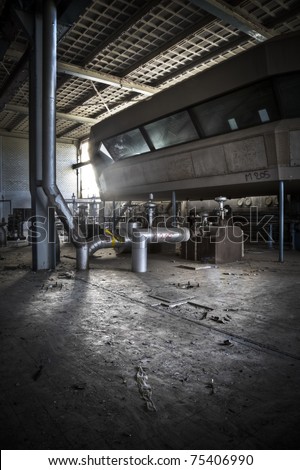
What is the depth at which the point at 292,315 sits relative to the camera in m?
3.28

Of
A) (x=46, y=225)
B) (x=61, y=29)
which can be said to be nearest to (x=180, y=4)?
(x=61, y=29)

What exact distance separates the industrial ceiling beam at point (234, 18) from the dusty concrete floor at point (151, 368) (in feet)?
19.7

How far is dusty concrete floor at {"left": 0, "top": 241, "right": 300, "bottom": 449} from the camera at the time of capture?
1483 millimetres

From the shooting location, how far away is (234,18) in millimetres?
6832

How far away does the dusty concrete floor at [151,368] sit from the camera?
58.4 inches

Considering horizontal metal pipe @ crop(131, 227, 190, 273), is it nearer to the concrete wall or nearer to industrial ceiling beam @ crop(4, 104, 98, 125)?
industrial ceiling beam @ crop(4, 104, 98, 125)

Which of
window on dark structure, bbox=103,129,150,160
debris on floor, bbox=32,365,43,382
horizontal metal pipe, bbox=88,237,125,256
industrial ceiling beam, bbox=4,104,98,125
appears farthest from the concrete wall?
debris on floor, bbox=32,365,43,382

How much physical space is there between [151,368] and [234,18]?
7.73 m

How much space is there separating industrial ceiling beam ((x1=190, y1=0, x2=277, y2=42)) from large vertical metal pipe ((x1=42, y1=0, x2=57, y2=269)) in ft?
9.55

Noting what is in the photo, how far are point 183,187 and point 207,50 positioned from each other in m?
4.07

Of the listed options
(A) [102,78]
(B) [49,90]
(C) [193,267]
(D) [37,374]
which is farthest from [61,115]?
(D) [37,374]

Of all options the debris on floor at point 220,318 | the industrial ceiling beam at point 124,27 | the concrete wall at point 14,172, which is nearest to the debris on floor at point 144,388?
the debris on floor at point 220,318

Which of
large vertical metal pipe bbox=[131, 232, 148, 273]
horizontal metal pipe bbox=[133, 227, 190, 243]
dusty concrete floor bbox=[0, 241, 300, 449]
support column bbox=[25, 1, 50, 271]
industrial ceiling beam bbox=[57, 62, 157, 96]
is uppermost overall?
industrial ceiling beam bbox=[57, 62, 157, 96]
